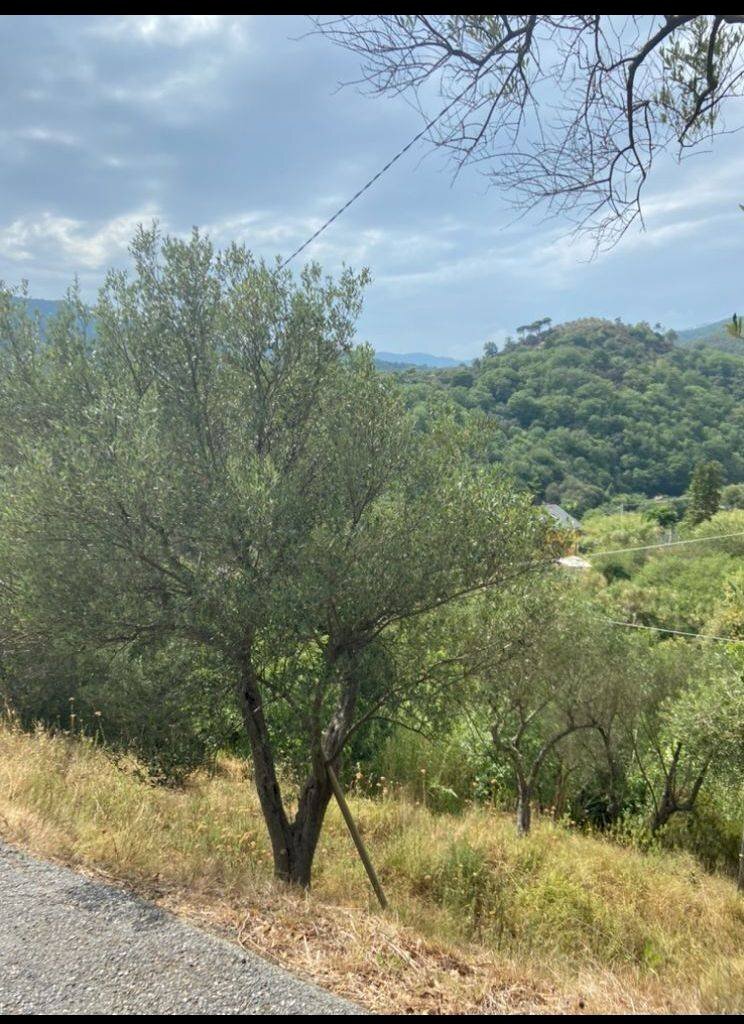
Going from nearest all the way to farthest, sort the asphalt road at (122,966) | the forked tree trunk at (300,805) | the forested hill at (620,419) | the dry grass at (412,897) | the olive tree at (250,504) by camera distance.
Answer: the asphalt road at (122,966)
the dry grass at (412,897)
the olive tree at (250,504)
the forked tree trunk at (300,805)
the forested hill at (620,419)

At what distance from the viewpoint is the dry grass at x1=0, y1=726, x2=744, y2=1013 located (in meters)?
3.08

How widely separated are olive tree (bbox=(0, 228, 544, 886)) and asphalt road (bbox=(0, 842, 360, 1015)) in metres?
1.77

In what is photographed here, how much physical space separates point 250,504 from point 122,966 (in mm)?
2532

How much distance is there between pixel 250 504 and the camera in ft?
14.8

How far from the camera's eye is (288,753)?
634 cm

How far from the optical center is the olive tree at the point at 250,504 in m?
4.55

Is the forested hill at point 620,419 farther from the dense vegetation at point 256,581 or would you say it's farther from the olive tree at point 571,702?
the dense vegetation at point 256,581

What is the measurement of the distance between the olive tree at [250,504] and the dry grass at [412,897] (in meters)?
1.08

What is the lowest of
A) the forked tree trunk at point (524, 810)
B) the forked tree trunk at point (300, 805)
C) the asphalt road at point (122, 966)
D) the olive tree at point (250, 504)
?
the forked tree trunk at point (524, 810)

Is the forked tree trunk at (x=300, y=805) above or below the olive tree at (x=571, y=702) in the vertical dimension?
above

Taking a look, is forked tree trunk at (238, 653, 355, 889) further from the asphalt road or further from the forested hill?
the forested hill

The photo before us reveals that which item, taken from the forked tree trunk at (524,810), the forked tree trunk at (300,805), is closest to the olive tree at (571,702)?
the forked tree trunk at (524,810)

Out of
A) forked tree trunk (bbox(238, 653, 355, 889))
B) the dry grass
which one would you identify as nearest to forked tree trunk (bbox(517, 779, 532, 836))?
the dry grass
